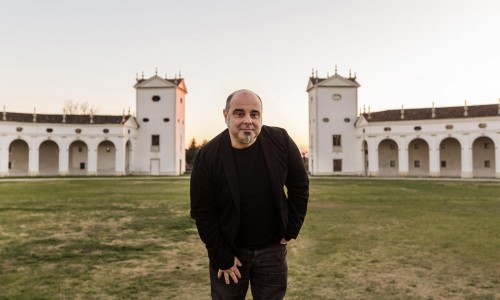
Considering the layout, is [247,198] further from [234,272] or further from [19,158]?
[19,158]

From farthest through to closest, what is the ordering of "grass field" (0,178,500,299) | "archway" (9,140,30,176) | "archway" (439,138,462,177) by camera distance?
"archway" (9,140,30,176), "archway" (439,138,462,177), "grass field" (0,178,500,299)

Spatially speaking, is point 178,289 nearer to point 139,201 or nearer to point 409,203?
point 139,201

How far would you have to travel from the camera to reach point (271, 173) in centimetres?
274

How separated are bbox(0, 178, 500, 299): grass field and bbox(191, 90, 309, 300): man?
9.40 feet

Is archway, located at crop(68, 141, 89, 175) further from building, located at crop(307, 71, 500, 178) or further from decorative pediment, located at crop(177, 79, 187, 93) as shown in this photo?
building, located at crop(307, 71, 500, 178)

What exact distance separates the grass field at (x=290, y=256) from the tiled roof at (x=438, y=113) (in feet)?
125

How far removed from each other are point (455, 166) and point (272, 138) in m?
55.3

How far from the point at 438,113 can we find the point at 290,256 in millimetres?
48519

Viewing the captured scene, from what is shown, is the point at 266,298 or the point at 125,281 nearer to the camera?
the point at 266,298

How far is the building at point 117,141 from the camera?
5131 cm

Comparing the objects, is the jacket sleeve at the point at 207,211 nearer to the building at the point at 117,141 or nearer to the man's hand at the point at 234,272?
the man's hand at the point at 234,272

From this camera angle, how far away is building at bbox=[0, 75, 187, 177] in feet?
168

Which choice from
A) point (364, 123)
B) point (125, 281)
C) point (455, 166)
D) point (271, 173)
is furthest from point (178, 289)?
point (455, 166)

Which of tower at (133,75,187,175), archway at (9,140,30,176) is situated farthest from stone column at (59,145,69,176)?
tower at (133,75,187,175)
